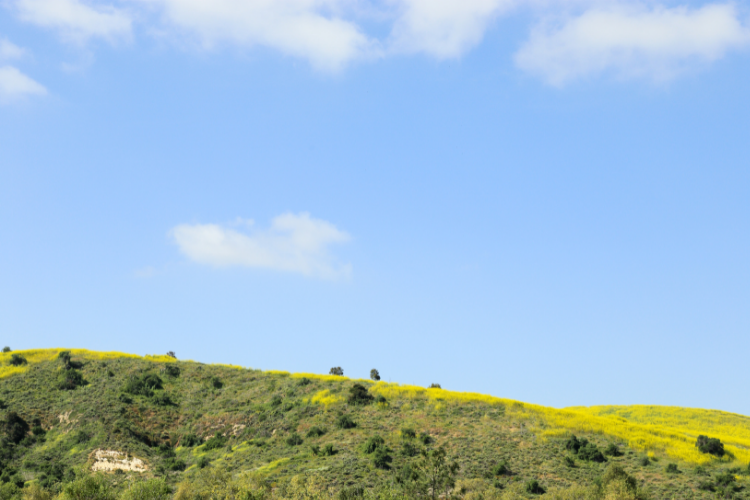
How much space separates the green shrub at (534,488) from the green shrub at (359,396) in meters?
24.2

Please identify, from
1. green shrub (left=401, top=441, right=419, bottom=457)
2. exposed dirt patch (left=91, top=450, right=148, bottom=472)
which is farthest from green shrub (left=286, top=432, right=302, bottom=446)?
exposed dirt patch (left=91, top=450, right=148, bottom=472)

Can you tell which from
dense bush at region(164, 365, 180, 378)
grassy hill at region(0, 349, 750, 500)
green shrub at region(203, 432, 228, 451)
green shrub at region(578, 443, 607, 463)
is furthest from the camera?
dense bush at region(164, 365, 180, 378)

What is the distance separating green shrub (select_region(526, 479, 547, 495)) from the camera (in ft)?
147

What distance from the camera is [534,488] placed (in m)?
45.0

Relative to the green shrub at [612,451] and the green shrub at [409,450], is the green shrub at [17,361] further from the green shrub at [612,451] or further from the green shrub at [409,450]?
the green shrub at [612,451]

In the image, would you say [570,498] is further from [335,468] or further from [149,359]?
[149,359]

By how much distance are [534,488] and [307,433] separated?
23406 mm

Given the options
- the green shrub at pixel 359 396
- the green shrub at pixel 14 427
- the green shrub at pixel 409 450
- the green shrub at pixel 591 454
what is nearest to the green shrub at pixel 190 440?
the green shrub at pixel 359 396

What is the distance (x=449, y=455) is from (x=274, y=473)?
48.1ft

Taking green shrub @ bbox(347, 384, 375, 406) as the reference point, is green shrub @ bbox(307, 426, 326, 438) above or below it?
below

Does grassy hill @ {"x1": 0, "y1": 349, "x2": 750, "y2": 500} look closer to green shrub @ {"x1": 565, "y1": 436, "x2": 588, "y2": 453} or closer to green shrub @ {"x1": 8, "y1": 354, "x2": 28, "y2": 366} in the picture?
green shrub @ {"x1": 8, "y1": 354, "x2": 28, "y2": 366}

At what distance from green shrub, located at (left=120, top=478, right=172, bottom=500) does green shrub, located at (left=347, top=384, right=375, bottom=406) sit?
2558cm

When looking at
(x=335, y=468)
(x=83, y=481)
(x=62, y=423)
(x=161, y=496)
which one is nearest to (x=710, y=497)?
(x=335, y=468)

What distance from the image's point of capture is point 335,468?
4912 cm
